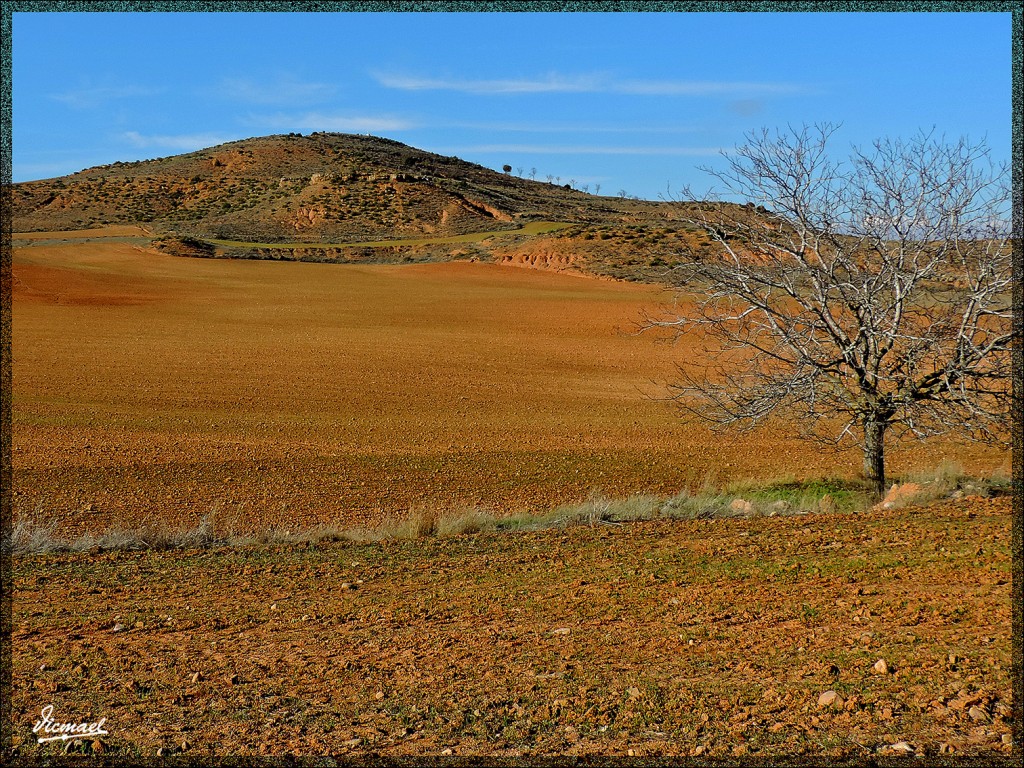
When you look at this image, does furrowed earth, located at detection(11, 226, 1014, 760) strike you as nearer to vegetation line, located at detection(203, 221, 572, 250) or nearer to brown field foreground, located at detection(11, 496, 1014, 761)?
brown field foreground, located at detection(11, 496, 1014, 761)

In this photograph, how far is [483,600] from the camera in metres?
9.02

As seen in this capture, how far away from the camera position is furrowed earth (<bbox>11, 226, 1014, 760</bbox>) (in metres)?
5.92

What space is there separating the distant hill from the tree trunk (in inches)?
2988

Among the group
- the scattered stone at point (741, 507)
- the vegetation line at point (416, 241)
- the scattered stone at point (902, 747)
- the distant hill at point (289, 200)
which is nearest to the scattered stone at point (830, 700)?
the scattered stone at point (902, 747)

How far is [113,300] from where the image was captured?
170 feet

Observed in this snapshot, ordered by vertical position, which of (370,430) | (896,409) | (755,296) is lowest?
(370,430)

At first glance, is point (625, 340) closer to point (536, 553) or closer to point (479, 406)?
point (479, 406)

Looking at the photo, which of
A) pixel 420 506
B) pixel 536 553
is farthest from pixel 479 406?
pixel 536 553

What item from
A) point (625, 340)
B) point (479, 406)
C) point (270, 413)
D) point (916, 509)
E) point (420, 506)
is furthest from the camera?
point (625, 340)

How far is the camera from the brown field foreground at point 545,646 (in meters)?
5.78

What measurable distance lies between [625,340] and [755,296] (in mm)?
28357

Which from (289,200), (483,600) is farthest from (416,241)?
(483,600)

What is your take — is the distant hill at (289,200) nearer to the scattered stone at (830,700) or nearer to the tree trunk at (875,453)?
the tree trunk at (875,453)
